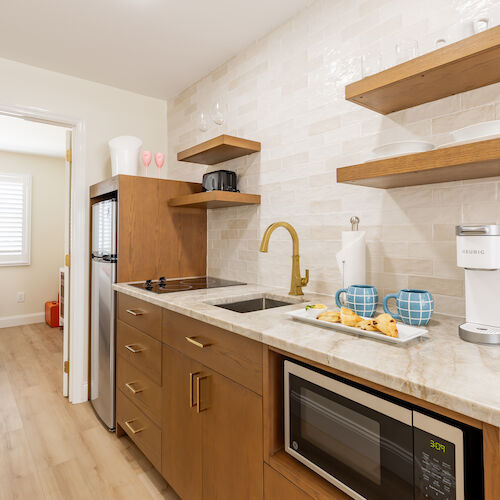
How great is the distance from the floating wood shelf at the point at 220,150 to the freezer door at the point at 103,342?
0.91 m

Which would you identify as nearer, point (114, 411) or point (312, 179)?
point (312, 179)

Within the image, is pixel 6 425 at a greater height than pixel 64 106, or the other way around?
pixel 64 106

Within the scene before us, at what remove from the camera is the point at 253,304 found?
1923 mm

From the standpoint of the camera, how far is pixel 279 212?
81.8 inches

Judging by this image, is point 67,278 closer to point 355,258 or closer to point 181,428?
point 181,428

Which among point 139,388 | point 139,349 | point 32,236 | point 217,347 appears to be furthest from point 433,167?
point 32,236

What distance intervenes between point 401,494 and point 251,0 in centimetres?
222

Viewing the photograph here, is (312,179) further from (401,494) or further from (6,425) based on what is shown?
(6,425)

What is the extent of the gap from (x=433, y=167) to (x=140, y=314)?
1.55 metres

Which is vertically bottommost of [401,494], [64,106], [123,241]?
[401,494]

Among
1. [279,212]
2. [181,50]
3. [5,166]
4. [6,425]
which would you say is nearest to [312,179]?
[279,212]

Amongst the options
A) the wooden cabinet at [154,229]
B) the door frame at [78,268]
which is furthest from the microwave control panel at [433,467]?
the door frame at [78,268]

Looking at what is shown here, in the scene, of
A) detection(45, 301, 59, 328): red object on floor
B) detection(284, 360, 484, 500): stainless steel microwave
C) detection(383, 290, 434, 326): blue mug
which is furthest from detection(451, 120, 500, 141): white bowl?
detection(45, 301, 59, 328): red object on floor

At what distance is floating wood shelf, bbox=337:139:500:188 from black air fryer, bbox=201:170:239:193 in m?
1.07
